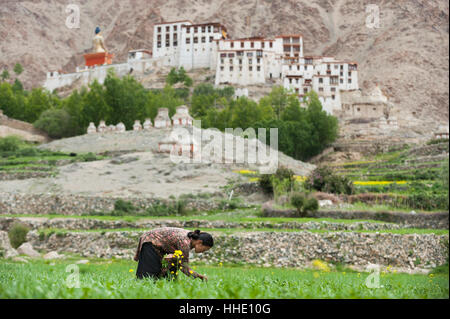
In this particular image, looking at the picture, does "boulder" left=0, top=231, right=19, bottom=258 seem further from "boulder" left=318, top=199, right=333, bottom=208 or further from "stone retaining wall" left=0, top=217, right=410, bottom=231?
"boulder" left=318, top=199, right=333, bottom=208

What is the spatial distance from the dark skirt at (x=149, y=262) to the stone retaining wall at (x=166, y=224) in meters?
13.4

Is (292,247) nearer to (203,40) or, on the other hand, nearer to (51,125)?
(51,125)

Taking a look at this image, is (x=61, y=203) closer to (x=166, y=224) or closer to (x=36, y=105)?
(x=166, y=224)

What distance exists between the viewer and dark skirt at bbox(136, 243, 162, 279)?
628cm

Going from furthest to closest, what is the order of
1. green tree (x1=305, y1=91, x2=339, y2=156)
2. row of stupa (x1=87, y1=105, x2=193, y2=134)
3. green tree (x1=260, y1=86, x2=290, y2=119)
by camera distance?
green tree (x1=260, y1=86, x2=290, y2=119), green tree (x1=305, y1=91, x2=339, y2=156), row of stupa (x1=87, y1=105, x2=193, y2=134)

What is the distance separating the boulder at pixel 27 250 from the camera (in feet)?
56.8

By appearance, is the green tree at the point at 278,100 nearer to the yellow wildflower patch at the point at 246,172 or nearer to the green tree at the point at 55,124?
the green tree at the point at 55,124

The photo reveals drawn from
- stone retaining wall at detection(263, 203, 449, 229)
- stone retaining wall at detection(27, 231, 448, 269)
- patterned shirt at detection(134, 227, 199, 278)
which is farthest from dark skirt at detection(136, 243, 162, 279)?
stone retaining wall at detection(263, 203, 449, 229)

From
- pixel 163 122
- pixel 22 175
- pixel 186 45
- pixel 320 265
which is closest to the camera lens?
pixel 320 265

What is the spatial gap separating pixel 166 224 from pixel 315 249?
5973 millimetres

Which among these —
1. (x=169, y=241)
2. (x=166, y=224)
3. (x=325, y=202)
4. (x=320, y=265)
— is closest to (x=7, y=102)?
(x=325, y=202)

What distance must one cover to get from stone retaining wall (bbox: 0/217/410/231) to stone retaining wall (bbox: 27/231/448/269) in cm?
205

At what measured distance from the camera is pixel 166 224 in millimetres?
19875

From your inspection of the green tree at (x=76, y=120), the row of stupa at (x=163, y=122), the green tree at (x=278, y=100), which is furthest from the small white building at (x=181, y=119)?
the green tree at (x=278, y=100)
